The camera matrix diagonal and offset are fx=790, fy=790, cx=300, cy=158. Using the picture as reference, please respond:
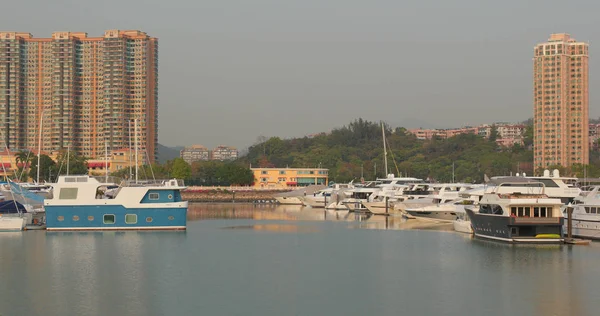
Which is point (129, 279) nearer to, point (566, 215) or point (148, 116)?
point (566, 215)

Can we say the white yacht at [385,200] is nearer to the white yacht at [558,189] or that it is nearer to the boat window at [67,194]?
the white yacht at [558,189]

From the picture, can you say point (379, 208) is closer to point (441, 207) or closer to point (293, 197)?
point (441, 207)

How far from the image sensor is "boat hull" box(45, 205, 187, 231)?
49.1 meters

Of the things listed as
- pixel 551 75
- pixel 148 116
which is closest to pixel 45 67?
pixel 148 116

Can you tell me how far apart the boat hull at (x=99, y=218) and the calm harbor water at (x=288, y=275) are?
29.4 inches

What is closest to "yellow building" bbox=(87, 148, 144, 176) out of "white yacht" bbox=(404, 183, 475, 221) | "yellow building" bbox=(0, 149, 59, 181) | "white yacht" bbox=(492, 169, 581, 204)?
"yellow building" bbox=(0, 149, 59, 181)

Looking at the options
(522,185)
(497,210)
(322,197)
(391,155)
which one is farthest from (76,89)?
(497,210)

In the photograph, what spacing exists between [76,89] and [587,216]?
108 m

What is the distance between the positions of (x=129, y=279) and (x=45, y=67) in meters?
112

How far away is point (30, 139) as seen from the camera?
137750 millimetres

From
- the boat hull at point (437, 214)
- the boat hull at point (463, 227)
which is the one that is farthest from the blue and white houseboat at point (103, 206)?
the boat hull at point (437, 214)

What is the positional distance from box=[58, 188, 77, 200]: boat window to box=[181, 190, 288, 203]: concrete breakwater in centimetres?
7075

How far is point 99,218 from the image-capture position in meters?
49.3

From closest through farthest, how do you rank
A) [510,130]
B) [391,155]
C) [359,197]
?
1. [359,197]
2. [391,155]
3. [510,130]
